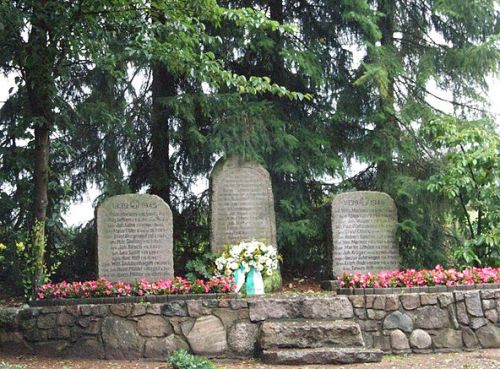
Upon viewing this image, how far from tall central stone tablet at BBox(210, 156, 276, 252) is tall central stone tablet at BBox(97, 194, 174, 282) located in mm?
1105

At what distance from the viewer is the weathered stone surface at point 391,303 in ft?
25.2

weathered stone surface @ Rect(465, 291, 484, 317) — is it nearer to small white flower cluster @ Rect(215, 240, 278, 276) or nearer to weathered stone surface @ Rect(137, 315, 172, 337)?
small white flower cluster @ Rect(215, 240, 278, 276)

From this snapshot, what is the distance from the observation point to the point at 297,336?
23.9ft

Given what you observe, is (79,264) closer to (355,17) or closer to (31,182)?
(31,182)

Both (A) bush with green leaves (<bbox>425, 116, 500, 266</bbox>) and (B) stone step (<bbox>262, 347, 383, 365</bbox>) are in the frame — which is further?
(A) bush with green leaves (<bbox>425, 116, 500, 266</bbox>)

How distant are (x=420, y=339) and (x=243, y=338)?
201 cm

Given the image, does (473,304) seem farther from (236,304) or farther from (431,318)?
(236,304)

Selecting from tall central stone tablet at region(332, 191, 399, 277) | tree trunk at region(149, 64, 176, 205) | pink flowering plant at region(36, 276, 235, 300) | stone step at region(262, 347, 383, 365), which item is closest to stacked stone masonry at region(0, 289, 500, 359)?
pink flowering plant at region(36, 276, 235, 300)

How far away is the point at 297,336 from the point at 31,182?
5.67 metres

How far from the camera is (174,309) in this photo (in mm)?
7562

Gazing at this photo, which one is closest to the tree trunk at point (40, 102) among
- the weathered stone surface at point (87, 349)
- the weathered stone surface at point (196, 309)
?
the weathered stone surface at point (87, 349)

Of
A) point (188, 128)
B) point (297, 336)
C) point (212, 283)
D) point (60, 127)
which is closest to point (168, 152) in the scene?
point (188, 128)

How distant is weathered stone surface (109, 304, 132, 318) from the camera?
7.57 meters

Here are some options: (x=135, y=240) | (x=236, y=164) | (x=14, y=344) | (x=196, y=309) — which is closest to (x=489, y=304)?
(x=196, y=309)
